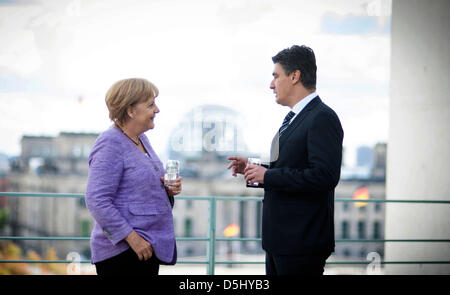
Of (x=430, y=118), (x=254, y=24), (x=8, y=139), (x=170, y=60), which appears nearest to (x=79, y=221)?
(x=8, y=139)

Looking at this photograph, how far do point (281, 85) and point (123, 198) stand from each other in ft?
2.21

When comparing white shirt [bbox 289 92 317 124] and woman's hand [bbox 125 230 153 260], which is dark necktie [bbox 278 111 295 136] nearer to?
white shirt [bbox 289 92 317 124]

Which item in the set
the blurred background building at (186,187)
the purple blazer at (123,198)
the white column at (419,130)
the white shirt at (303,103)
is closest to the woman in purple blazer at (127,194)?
the purple blazer at (123,198)

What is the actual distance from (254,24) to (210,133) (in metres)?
20.2

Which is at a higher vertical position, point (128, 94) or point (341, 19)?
point (341, 19)

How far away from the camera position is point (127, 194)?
1.77 meters

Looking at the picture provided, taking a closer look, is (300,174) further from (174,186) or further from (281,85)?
(174,186)

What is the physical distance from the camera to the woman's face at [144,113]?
71.1 inches

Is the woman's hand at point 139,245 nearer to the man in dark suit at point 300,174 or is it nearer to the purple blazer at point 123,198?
the purple blazer at point 123,198

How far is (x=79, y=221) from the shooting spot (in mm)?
68688

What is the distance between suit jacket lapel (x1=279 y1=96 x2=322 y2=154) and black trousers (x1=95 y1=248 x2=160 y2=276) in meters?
0.63

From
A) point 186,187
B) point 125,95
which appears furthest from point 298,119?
point 186,187

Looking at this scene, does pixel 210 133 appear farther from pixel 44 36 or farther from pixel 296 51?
pixel 296 51

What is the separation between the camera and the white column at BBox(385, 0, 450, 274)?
404 cm
